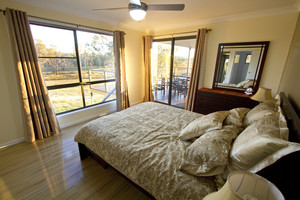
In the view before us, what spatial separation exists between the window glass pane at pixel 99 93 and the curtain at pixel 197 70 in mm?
2295

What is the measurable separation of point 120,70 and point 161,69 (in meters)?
1.54

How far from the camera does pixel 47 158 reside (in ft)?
6.69

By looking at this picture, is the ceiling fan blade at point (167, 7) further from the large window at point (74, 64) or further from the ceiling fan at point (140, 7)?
the large window at point (74, 64)

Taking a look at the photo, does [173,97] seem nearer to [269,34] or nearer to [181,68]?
[181,68]

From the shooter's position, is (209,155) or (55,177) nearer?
(209,155)

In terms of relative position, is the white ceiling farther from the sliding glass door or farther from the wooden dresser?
the wooden dresser

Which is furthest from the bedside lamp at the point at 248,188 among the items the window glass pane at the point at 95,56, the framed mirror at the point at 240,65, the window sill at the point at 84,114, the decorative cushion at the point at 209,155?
the window glass pane at the point at 95,56

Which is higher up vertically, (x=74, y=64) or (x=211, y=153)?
(x=74, y=64)

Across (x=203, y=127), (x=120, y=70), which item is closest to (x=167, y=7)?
(x=203, y=127)

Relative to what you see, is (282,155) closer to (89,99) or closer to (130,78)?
(89,99)

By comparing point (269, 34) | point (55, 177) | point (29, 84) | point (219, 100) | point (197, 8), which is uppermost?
point (197, 8)

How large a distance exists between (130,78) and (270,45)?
3.49 meters

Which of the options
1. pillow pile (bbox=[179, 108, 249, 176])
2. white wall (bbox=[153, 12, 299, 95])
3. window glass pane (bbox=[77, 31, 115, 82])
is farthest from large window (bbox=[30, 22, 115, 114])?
pillow pile (bbox=[179, 108, 249, 176])

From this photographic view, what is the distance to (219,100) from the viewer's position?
3021 millimetres
